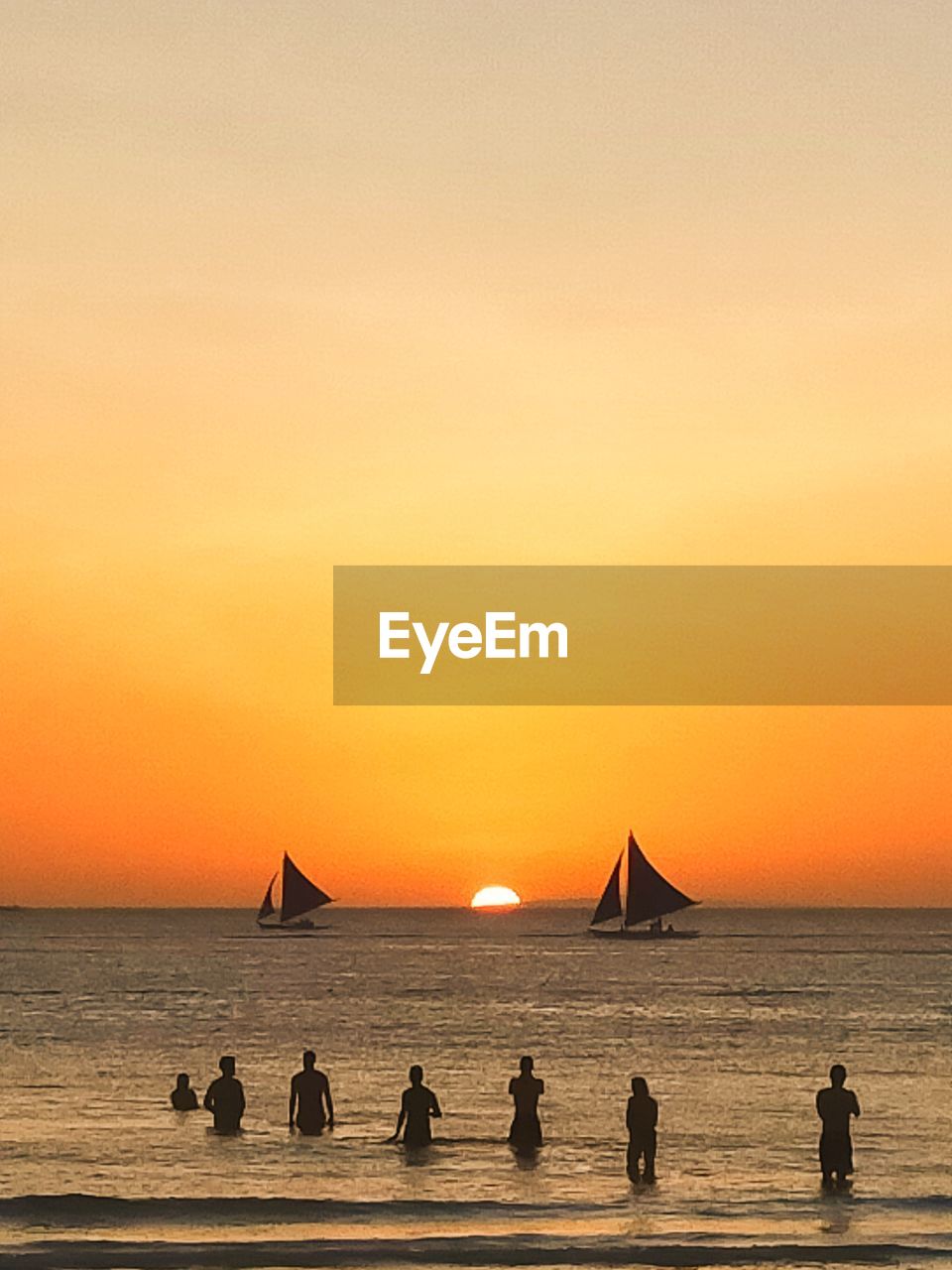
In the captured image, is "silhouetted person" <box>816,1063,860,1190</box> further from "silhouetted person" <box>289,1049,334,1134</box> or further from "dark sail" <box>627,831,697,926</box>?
"dark sail" <box>627,831,697,926</box>

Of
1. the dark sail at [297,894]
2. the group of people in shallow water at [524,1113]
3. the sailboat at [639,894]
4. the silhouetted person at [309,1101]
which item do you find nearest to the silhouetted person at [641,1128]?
the group of people in shallow water at [524,1113]

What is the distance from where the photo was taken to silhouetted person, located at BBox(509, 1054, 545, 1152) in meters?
31.6

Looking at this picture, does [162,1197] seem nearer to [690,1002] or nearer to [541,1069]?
[541,1069]

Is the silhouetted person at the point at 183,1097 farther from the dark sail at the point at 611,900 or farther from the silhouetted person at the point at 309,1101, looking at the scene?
the dark sail at the point at 611,900

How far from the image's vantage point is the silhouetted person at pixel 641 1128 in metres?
27.5

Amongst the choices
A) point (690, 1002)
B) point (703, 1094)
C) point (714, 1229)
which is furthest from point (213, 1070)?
point (690, 1002)

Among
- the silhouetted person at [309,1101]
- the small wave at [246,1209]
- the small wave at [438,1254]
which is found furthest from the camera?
the silhouetted person at [309,1101]

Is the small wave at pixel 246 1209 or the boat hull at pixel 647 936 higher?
the boat hull at pixel 647 936

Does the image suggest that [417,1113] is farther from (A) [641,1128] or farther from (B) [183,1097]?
(B) [183,1097]

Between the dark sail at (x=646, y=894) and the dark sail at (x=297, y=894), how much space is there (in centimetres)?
4105

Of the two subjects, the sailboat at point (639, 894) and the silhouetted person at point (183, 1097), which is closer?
the silhouetted person at point (183, 1097)

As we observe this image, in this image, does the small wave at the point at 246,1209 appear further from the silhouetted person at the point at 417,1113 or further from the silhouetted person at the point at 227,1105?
the silhouetted person at the point at 227,1105

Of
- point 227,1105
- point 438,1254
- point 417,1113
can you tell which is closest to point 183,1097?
point 227,1105

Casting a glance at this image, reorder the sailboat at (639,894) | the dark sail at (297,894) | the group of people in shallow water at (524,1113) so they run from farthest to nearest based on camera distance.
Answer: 1. the dark sail at (297,894)
2. the sailboat at (639,894)
3. the group of people in shallow water at (524,1113)
